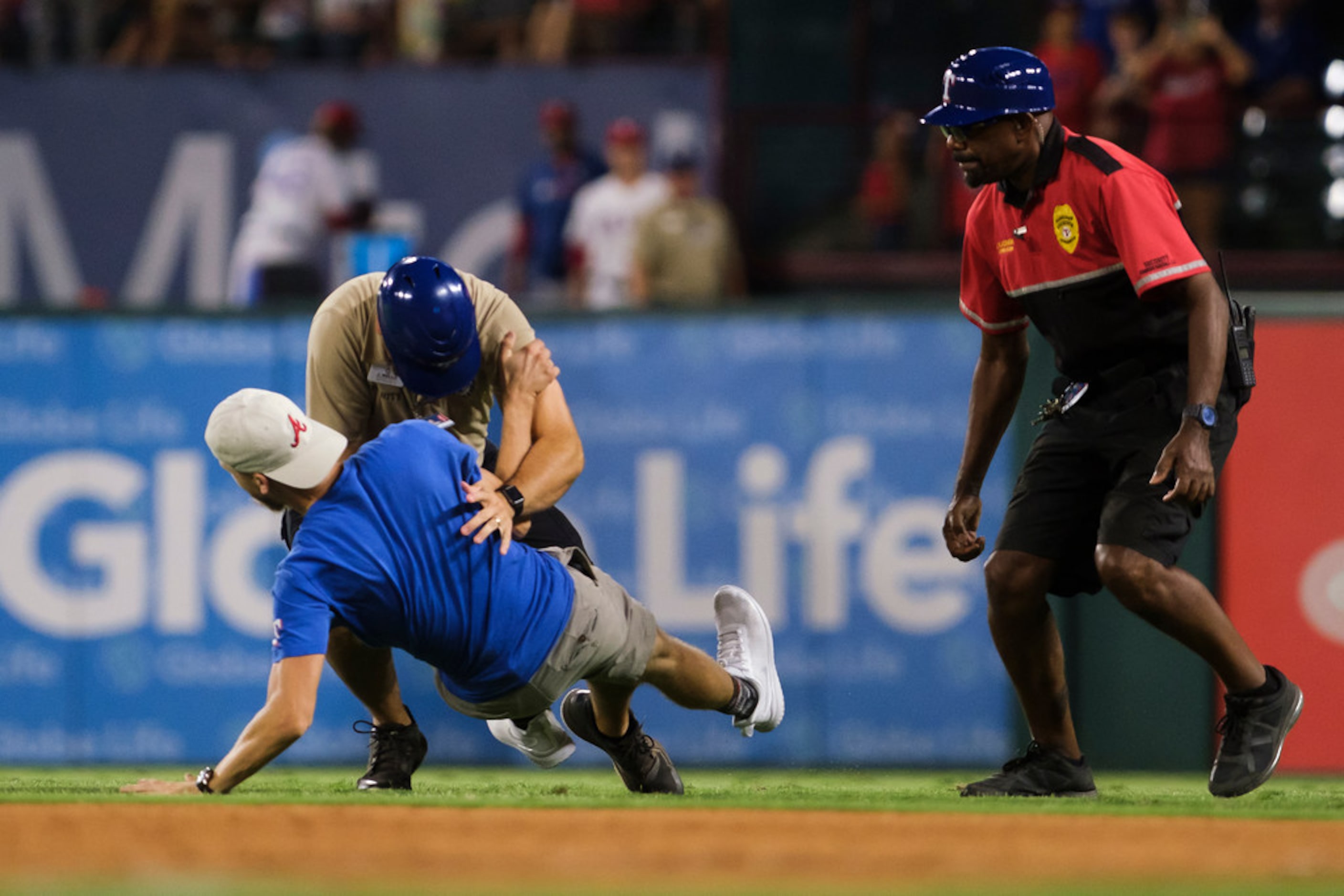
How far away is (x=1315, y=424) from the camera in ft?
27.5

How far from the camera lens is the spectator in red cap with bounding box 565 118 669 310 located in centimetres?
1107

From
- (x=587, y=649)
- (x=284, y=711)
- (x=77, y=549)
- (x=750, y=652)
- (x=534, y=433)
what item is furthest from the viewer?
(x=77, y=549)

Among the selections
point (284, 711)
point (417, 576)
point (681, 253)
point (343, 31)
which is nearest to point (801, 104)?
point (681, 253)

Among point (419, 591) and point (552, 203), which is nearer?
point (419, 591)

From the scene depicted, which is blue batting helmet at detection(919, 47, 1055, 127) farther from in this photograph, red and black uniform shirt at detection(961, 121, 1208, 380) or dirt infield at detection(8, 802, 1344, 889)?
dirt infield at detection(8, 802, 1344, 889)

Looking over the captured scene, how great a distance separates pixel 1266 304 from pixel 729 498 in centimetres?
262

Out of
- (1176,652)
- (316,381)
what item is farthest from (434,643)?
(1176,652)

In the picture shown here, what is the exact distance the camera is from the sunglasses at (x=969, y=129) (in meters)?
5.80

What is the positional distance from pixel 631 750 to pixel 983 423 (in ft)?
5.37

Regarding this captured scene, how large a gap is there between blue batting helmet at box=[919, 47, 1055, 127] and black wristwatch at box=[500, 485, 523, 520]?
1738mm

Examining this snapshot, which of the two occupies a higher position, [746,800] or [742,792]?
[746,800]

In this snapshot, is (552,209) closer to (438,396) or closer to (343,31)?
(343,31)

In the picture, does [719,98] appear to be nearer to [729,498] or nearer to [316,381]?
[729,498]

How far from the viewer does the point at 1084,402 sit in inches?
237
